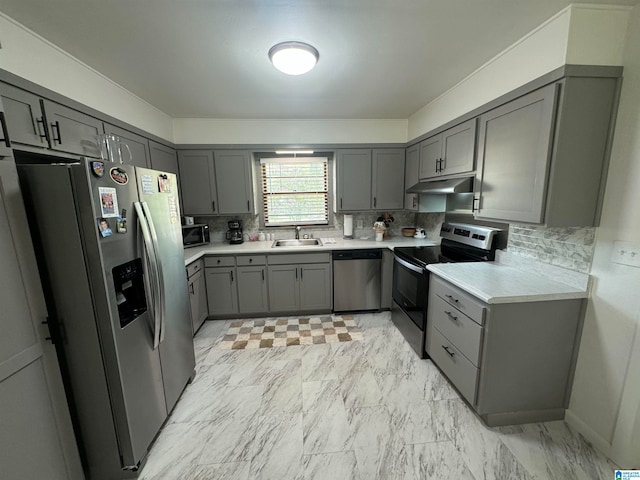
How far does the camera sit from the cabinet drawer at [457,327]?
5.41 feet

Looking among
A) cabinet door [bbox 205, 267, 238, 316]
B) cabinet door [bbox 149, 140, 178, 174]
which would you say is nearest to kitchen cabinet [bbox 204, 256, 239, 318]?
cabinet door [bbox 205, 267, 238, 316]

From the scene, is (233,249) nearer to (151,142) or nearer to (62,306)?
(151,142)

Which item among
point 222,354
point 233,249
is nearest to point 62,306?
point 222,354

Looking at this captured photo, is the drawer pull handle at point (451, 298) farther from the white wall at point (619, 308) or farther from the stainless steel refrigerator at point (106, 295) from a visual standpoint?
the stainless steel refrigerator at point (106, 295)

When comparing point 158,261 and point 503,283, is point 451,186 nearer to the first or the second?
point 503,283

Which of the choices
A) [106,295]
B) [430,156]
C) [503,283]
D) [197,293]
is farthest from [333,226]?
[106,295]

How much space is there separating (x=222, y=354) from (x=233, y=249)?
3.97ft

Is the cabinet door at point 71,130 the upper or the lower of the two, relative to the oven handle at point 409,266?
upper

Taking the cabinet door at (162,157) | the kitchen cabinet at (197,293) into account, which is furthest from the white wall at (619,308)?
the cabinet door at (162,157)

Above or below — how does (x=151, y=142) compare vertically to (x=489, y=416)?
above

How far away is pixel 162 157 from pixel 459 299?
334 centimetres

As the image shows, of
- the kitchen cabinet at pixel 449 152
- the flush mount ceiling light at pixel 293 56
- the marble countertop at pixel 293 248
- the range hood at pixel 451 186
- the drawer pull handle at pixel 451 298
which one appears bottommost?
the drawer pull handle at pixel 451 298

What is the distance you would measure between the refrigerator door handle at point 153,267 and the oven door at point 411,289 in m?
2.06

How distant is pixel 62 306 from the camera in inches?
47.5
